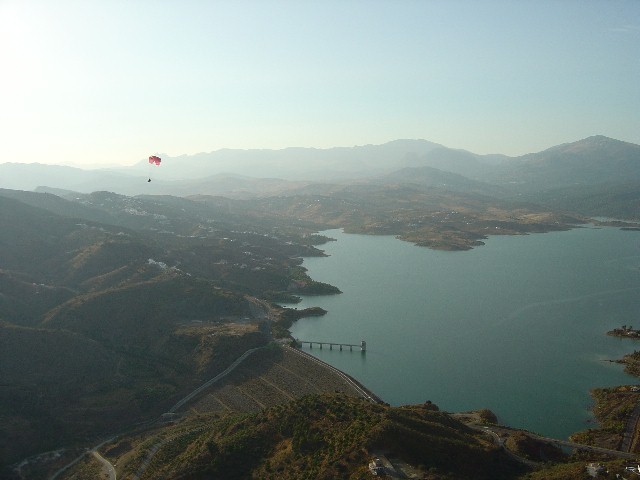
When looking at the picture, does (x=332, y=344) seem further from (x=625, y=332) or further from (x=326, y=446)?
(x=625, y=332)

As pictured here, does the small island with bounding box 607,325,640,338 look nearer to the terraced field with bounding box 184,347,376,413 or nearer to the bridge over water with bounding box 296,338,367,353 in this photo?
the bridge over water with bounding box 296,338,367,353

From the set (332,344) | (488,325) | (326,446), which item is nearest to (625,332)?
(488,325)

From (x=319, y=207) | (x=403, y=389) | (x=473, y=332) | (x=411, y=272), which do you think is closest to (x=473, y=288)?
(x=411, y=272)

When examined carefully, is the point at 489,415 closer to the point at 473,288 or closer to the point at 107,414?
the point at 107,414

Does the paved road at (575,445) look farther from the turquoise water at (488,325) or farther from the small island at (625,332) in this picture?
the small island at (625,332)

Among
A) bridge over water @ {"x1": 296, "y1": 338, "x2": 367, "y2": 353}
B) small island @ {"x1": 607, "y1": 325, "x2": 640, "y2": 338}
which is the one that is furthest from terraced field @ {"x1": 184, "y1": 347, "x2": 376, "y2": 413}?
small island @ {"x1": 607, "y1": 325, "x2": 640, "y2": 338}

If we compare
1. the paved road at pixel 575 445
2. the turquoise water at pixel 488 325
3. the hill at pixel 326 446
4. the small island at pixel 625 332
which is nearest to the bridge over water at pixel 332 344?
the turquoise water at pixel 488 325
